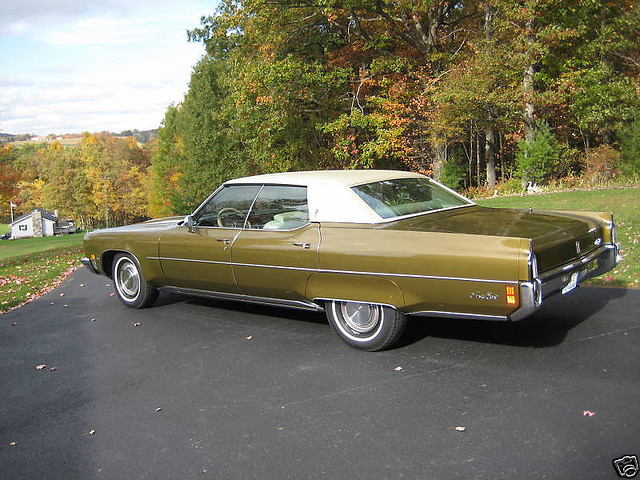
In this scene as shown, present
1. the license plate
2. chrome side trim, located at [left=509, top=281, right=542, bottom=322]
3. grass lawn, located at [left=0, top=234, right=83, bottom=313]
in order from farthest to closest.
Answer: grass lawn, located at [left=0, top=234, right=83, bottom=313] → the license plate → chrome side trim, located at [left=509, top=281, right=542, bottom=322]

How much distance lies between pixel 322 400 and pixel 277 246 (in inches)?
69.4

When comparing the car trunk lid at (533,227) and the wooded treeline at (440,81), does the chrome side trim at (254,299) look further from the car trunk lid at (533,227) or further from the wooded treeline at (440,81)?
the wooded treeline at (440,81)

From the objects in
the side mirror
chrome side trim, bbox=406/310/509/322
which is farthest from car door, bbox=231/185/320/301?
chrome side trim, bbox=406/310/509/322

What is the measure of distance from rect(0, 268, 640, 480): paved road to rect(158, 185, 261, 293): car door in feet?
1.70

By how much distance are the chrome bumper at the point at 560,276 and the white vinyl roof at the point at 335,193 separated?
4.65ft

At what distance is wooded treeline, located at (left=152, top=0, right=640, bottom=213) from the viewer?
2245cm

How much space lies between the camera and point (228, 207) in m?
6.30

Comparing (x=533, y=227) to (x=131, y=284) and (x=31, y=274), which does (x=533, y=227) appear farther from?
(x=31, y=274)

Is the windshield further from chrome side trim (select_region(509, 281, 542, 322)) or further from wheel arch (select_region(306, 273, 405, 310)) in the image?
chrome side trim (select_region(509, 281, 542, 322))

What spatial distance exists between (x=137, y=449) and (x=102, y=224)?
3786 inches

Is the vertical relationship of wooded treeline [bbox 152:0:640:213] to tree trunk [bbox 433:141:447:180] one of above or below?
above

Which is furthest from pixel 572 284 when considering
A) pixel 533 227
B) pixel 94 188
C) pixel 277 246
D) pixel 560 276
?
pixel 94 188

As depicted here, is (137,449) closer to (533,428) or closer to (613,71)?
(533,428)

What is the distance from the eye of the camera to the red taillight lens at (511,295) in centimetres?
423
